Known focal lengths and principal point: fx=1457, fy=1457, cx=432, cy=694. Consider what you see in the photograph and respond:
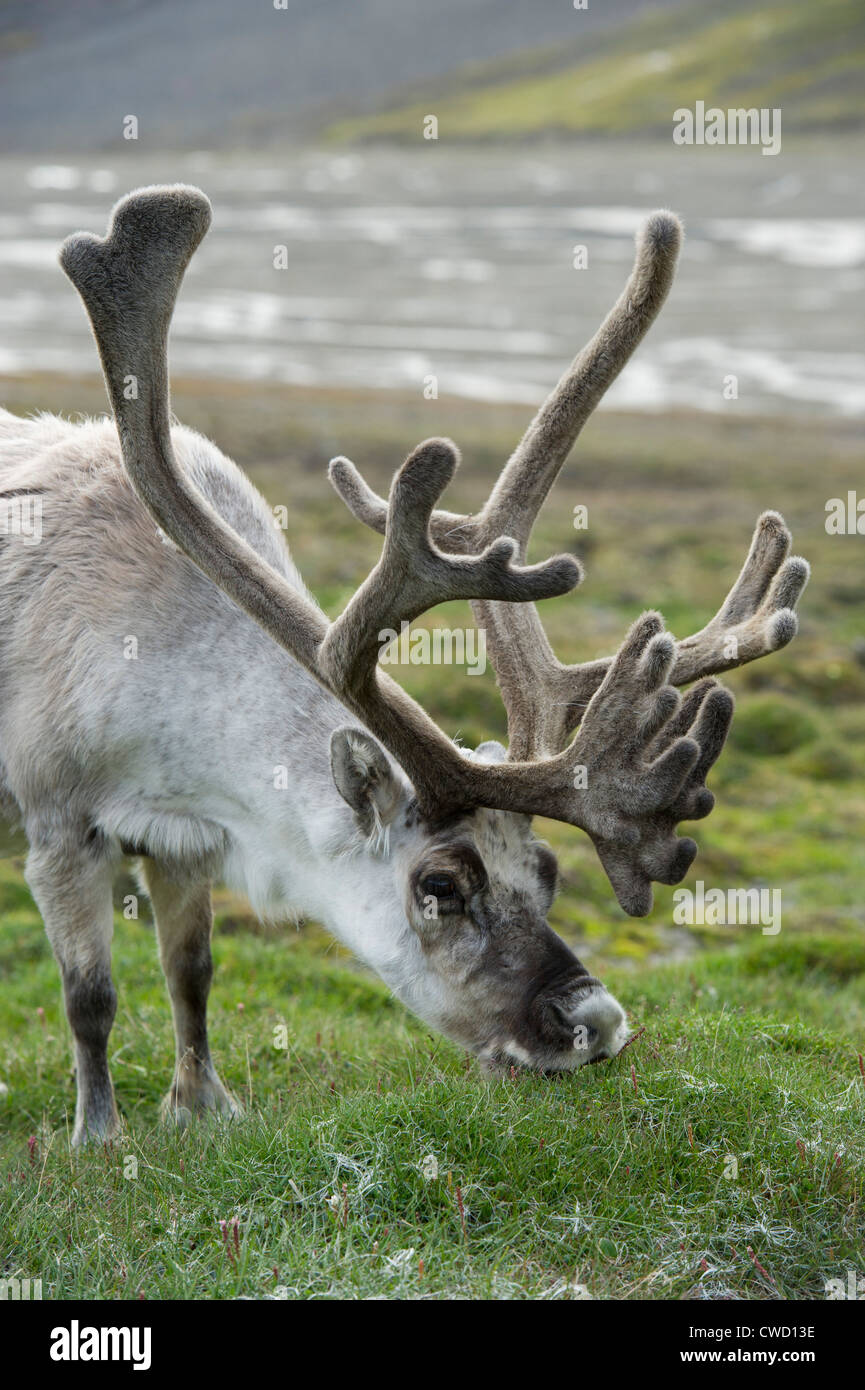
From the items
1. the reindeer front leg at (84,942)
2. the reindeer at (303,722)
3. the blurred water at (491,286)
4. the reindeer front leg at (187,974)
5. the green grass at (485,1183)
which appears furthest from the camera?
the blurred water at (491,286)

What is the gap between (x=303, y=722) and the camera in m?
5.45

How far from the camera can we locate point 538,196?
326 feet

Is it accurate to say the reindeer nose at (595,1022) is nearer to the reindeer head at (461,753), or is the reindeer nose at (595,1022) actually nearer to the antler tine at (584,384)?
the reindeer head at (461,753)

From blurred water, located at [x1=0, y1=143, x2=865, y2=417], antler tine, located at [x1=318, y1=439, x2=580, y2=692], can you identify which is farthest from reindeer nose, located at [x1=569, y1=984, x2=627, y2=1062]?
blurred water, located at [x1=0, y1=143, x2=865, y2=417]

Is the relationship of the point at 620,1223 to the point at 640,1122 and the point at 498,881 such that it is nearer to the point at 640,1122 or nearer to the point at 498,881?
the point at 640,1122

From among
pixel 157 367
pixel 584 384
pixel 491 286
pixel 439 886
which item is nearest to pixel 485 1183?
pixel 439 886

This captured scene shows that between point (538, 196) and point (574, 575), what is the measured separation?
331 ft

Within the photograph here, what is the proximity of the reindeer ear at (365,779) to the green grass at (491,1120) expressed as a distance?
3.18 ft

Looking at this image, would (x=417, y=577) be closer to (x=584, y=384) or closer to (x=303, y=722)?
(x=303, y=722)

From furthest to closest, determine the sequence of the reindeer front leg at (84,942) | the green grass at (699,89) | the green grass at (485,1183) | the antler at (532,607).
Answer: the green grass at (699,89)
the reindeer front leg at (84,942)
the antler at (532,607)
the green grass at (485,1183)

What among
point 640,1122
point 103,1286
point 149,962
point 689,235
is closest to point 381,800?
point 640,1122

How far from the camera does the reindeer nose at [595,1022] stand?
4.93 metres

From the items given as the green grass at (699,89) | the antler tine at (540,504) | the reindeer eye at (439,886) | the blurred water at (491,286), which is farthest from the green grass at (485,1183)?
the green grass at (699,89)

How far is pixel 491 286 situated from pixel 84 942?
55.2m
